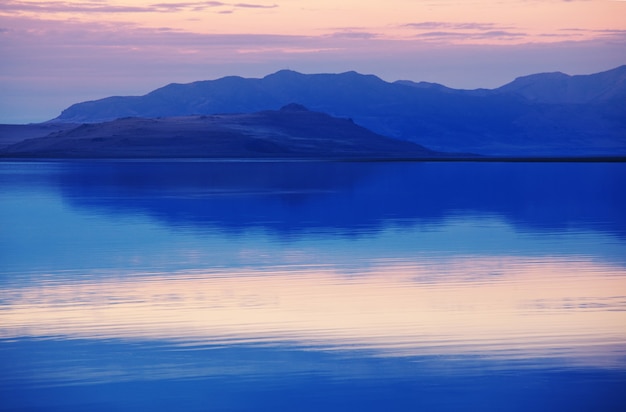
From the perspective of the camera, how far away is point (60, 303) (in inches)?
483

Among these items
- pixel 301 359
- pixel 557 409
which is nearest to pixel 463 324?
pixel 301 359

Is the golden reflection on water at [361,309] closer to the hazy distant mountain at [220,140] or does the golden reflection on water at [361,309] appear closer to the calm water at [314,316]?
the calm water at [314,316]

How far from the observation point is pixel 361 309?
11.6 meters

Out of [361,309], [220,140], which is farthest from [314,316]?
[220,140]

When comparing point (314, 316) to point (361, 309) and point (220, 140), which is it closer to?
point (361, 309)

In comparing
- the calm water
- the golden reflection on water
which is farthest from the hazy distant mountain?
the golden reflection on water

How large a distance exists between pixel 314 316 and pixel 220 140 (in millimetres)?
144879

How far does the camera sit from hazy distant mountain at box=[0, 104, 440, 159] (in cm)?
14450

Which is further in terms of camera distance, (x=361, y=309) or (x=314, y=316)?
(x=361, y=309)

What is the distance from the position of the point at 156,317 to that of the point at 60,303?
5.15ft

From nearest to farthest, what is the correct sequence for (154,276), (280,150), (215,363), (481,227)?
(215,363)
(154,276)
(481,227)
(280,150)

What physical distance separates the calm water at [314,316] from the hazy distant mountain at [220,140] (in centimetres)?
11543

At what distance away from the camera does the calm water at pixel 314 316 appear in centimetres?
820

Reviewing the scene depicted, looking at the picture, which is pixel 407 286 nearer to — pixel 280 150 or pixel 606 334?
pixel 606 334
